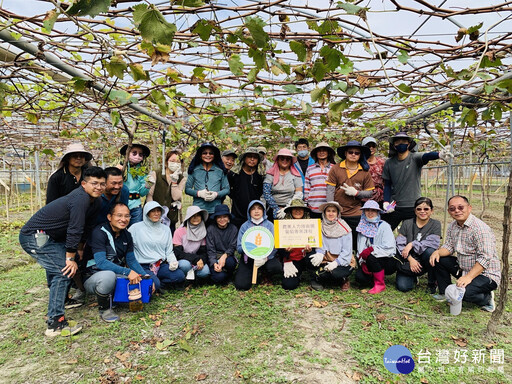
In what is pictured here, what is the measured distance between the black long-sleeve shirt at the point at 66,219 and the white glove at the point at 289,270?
2.61 m

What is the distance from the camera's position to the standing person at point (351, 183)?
4410 millimetres

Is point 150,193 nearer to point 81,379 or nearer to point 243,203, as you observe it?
point 243,203

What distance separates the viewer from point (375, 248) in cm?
416

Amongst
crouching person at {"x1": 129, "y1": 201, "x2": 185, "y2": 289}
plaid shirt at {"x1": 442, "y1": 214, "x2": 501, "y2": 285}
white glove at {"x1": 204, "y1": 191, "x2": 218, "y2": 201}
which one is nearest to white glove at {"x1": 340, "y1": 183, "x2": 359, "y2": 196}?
plaid shirt at {"x1": 442, "y1": 214, "x2": 501, "y2": 285}

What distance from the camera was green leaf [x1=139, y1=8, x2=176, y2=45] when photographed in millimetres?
1538

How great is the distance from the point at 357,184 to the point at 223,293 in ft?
8.00

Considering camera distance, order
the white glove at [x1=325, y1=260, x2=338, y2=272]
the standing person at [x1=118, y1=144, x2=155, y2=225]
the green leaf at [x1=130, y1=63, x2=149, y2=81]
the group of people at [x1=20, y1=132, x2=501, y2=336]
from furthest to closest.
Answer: the standing person at [x1=118, y1=144, x2=155, y2=225], the white glove at [x1=325, y1=260, x2=338, y2=272], the group of people at [x1=20, y1=132, x2=501, y2=336], the green leaf at [x1=130, y1=63, x2=149, y2=81]

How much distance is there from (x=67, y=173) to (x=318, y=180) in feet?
11.1

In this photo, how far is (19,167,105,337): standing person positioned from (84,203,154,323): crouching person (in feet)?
0.99

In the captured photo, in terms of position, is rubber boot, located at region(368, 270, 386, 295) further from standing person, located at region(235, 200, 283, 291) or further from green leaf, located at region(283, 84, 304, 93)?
green leaf, located at region(283, 84, 304, 93)

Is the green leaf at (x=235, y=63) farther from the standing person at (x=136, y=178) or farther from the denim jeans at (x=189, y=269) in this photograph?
the denim jeans at (x=189, y=269)

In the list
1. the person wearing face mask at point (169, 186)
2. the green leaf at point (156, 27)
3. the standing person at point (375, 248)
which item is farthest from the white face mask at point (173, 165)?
the green leaf at point (156, 27)

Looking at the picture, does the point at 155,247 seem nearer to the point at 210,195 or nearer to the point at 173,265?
the point at 173,265

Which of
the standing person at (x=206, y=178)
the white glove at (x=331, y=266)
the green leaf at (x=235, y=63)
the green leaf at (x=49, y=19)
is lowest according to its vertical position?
the white glove at (x=331, y=266)
